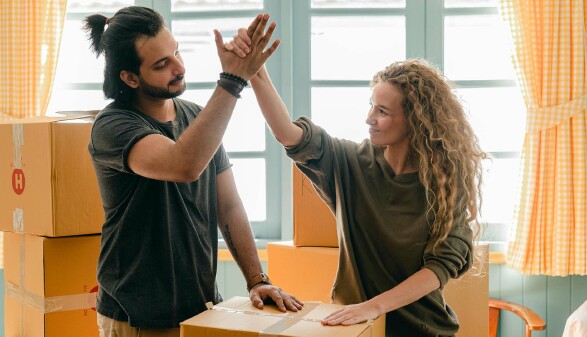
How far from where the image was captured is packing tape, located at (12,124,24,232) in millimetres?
2369

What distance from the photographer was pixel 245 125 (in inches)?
144

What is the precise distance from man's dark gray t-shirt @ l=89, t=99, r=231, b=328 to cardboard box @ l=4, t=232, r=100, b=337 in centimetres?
67

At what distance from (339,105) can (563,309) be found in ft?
4.57

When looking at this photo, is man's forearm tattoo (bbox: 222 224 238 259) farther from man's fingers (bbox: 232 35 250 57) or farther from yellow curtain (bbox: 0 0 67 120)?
yellow curtain (bbox: 0 0 67 120)

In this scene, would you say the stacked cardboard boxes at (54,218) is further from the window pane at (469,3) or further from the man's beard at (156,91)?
the window pane at (469,3)

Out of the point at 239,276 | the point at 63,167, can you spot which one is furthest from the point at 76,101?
the point at 63,167

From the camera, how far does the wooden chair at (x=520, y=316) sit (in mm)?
3121

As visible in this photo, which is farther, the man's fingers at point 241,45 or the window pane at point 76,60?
the window pane at point 76,60

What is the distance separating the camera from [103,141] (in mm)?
1647

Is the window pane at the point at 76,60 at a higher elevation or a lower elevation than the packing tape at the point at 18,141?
higher

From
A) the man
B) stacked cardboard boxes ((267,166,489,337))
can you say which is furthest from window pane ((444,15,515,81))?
the man

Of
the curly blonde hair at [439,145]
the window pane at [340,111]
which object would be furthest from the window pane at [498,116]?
the curly blonde hair at [439,145]

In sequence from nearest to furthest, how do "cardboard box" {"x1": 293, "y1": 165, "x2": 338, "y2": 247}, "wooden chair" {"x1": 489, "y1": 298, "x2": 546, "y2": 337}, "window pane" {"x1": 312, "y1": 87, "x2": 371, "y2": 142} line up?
"cardboard box" {"x1": 293, "y1": 165, "x2": 338, "y2": 247}
"wooden chair" {"x1": 489, "y1": 298, "x2": 546, "y2": 337}
"window pane" {"x1": 312, "y1": 87, "x2": 371, "y2": 142}

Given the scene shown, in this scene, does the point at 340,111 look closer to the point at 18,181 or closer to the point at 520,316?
the point at 520,316
